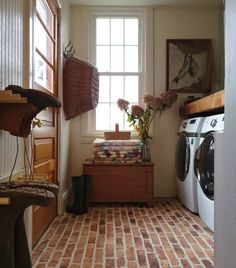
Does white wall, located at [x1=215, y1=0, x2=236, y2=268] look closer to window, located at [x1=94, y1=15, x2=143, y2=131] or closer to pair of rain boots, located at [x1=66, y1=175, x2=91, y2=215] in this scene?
pair of rain boots, located at [x1=66, y1=175, x2=91, y2=215]

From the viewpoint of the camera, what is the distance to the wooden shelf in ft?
8.23

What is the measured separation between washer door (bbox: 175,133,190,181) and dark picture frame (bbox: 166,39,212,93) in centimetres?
81

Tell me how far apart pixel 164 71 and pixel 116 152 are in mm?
1381

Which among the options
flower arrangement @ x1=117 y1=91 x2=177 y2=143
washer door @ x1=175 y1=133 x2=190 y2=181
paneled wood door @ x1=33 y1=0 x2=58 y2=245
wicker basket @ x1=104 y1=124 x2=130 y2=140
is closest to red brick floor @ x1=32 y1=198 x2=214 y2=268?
paneled wood door @ x1=33 y1=0 x2=58 y2=245

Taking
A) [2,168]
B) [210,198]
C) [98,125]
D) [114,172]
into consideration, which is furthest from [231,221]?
[98,125]

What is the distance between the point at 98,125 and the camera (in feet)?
13.1

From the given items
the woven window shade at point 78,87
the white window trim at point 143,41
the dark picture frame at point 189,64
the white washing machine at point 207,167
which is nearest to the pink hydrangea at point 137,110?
the white window trim at point 143,41

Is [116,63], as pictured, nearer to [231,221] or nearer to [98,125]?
[98,125]

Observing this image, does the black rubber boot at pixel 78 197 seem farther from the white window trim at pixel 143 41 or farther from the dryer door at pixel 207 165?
the dryer door at pixel 207 165

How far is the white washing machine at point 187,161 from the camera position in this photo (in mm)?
2986

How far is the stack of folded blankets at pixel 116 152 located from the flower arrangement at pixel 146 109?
0.24 m

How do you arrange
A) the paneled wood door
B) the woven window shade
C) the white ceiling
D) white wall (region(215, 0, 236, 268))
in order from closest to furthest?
white wall (region(215, 0, 236, 268)) < the paneled wood door < the woven window shade < the white ceiling

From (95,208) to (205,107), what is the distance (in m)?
1.71

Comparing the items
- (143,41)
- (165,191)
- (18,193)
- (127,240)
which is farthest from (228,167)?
(143,41)
